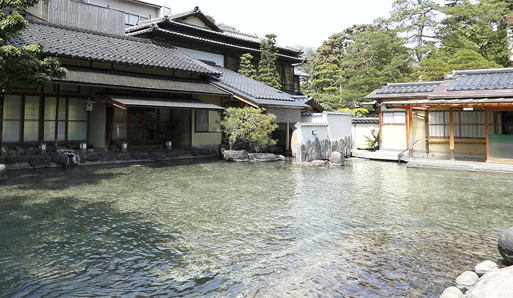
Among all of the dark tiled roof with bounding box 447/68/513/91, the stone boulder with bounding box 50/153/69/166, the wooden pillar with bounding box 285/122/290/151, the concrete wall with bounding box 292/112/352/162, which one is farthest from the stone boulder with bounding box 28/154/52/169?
the dark tiled roof with bounding box 447/68/513/91

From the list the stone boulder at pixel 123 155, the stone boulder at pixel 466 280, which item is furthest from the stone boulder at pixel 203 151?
the stone boulder at pixel 466 280

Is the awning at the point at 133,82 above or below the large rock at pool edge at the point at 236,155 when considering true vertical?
above

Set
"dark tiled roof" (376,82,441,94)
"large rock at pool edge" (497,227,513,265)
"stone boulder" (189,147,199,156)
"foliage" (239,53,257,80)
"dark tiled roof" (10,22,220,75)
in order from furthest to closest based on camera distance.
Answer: "foliage" (239,53,257,80) < "dark tiled roof" (376,82,441,94) < "stone boulder" (189,147,199,156) < "dark tiled roof" (10,22,220,75) < "large rock at pool edge" (497,227,513,265)

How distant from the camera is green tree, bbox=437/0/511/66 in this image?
76.4ft

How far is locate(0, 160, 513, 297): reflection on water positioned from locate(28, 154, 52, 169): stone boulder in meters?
2.02

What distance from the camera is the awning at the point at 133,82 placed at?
11.8 meters

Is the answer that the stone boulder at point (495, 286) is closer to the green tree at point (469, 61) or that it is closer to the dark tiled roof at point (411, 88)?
the dark tiled roof at point (411, 88)

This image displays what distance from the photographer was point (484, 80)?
13.0 meters

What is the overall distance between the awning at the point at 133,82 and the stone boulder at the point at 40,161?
2708 millimetres

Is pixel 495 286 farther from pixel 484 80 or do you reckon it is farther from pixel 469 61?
pixel 469 61

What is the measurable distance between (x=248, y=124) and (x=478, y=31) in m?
19.7

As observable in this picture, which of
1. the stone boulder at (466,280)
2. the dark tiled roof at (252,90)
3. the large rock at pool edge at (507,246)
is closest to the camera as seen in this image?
the stone boulder at (466,280)

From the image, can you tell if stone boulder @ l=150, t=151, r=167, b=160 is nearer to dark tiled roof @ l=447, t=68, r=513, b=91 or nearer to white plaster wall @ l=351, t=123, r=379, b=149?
white plaster wall @ l=351, t=123, r=379, b=149

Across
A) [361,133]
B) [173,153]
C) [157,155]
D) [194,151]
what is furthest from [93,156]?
[361,133]
